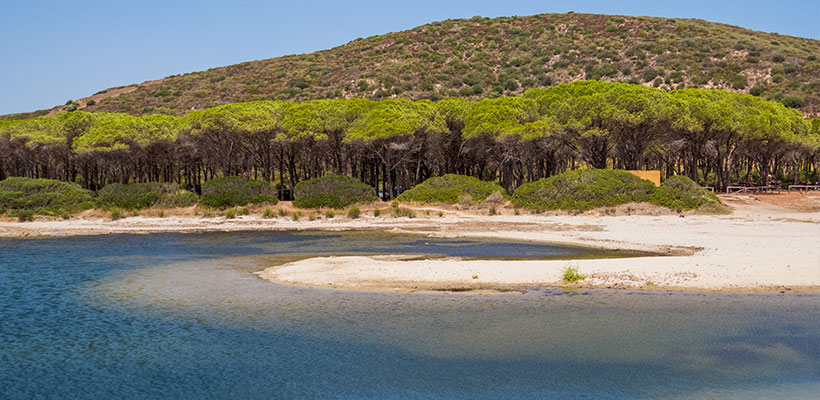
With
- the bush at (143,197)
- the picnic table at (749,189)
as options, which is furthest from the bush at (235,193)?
the picnic table at (749,189)

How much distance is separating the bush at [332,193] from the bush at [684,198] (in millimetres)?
21383

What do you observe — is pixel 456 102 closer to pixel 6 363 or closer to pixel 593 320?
pixel 593 320

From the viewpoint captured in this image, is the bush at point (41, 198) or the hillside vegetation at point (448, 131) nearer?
the bush at point (41, 198)

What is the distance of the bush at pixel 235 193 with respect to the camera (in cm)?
4847

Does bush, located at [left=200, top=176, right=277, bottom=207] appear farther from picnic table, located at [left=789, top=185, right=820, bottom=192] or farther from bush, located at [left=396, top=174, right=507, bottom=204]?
picnic table, located at [left=789, top=185, right=820, bottom=192]

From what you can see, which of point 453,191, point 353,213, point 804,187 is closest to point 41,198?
point 353,213

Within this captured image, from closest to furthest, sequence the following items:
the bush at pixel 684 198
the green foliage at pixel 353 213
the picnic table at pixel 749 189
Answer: the bush at pixel 684 198 → the green foliage at pixel 353 213 → the picnic table at pixel 749 189

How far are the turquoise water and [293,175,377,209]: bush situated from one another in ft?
89.2

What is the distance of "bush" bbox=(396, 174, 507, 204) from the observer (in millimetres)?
47875

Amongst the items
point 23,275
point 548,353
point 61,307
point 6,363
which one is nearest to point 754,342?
point 548,353

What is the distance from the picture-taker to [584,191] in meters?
44.7

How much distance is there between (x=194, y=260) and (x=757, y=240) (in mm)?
24839

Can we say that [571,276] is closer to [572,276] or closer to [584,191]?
[572,276]

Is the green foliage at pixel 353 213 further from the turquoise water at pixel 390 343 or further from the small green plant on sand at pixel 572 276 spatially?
the small green plant on sand at pixel 572 276
